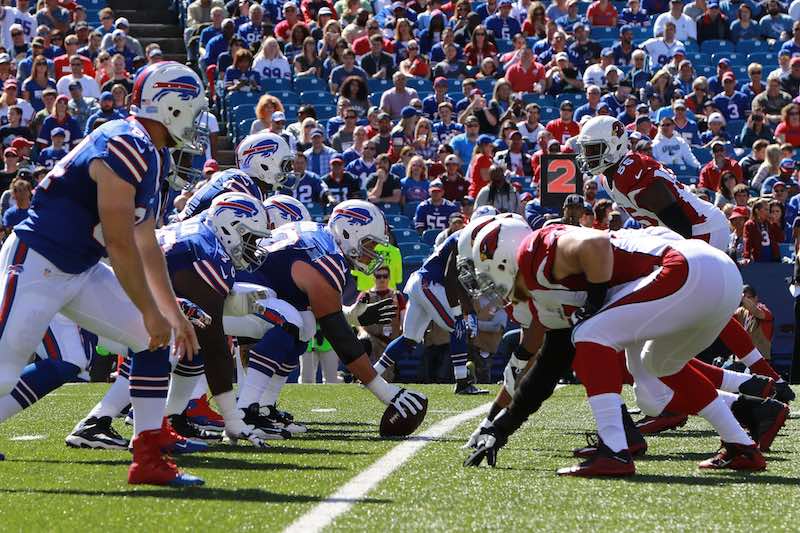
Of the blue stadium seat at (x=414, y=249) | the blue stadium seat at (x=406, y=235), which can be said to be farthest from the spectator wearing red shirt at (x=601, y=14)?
the blue stadium seat at (x=414, y=249)

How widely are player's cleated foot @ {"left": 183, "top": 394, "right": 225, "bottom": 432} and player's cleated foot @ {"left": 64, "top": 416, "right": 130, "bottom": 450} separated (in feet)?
3.24

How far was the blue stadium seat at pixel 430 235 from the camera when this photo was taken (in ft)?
49.5

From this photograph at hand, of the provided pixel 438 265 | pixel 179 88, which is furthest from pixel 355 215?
pixel 438 265

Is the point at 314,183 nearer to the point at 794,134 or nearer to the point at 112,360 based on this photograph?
the point at 112,360

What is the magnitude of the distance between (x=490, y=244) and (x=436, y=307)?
235 inches

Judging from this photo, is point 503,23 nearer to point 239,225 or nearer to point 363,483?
point 239,225

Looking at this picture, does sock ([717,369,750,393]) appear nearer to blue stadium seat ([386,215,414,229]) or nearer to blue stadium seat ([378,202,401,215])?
blue stadium seat ([386,215,414,229])

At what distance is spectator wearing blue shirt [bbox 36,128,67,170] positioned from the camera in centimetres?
1485

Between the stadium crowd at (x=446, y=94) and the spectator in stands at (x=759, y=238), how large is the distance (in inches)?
0.7

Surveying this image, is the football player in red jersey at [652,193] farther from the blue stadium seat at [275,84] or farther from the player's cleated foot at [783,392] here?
the blue stadium seat at [275,84]

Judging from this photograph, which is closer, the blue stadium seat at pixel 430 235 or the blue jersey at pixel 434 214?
the blue stadium seat at pixel 430 235

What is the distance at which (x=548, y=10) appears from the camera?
20.1 metres

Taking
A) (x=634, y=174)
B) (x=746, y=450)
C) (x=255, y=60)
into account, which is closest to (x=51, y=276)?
(x=746, y=450)

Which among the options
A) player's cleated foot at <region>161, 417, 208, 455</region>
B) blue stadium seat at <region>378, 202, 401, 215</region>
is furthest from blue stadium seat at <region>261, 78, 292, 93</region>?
player's cleated foot at <region>161, 417, 208, 455</region>
